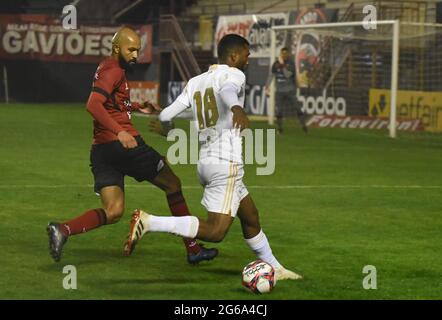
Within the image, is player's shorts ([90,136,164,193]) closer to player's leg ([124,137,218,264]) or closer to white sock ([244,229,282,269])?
player's leg ([124,137,218,264])

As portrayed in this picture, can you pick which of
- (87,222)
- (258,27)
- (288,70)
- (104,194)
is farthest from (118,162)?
(258,27)

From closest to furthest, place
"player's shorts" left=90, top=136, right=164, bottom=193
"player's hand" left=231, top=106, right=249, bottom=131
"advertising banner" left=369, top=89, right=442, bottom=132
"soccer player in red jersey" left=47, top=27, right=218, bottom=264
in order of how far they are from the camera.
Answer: "player's hand" left=231, top=106, right=249, bottom=131
"soccer player in red jersey" left=47, top=27, right=218, bottom=264
"player's shorts" left=90, top=136, right=164, bottom=193
"advertising banner" left=369, top=89, right=442, bottom=132

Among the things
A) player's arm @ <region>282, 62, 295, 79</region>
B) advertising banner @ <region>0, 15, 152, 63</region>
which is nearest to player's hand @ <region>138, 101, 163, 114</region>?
player's arm @ <region>282, 62, 295, 79</region>

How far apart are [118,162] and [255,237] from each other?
4.47ft

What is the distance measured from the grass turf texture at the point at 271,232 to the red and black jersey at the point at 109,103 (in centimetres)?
114

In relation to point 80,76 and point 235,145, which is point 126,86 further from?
point 80,76

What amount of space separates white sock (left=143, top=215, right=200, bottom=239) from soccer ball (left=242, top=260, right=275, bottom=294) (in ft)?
1.63

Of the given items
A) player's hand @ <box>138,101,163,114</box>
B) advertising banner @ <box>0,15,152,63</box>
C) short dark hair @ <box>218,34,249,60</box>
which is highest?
advertising banner @ <box>0,15,152,63</box>

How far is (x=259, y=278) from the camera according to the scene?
7379mm

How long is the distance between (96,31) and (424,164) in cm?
2707

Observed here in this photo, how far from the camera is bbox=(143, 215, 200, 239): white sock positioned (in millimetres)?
7418

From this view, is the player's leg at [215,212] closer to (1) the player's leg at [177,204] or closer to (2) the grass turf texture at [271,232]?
(2) the grass turf texture at [271,232]
